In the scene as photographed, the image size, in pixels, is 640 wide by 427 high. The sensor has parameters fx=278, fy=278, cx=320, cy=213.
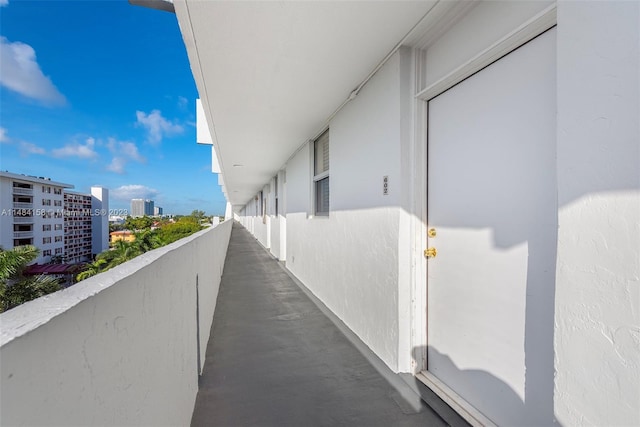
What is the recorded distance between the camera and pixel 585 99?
1.08 meters

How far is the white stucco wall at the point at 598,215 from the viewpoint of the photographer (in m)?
0.95

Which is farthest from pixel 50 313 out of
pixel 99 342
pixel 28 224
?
pixel 28 224

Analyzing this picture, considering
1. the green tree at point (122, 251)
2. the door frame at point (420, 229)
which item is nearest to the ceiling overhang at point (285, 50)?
the door frame at point (420, 229)

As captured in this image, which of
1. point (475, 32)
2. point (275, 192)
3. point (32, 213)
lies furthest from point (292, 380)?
point (32, 213)

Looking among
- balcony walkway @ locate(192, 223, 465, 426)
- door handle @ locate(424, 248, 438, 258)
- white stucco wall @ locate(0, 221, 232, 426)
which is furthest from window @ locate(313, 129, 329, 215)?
white stucco wall @ locate(0, 221, 232, 426)

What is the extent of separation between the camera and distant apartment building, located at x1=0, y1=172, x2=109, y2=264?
3172 cm

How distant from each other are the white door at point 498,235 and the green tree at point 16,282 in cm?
1238

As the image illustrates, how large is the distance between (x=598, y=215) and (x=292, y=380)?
7.14 feet

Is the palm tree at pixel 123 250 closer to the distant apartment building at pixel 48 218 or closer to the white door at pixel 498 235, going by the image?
the distant apartment building at pixel 48 218

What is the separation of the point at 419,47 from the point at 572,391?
7.31 feet

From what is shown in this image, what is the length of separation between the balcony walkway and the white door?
0.40m

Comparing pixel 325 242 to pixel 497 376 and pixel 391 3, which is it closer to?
pixel 497 376

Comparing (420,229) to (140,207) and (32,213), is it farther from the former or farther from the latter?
(140,207)

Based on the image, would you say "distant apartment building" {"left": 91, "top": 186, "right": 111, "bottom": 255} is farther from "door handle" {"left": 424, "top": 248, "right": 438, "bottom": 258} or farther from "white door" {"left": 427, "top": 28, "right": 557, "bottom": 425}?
"white door" {"left": 427, "top": 28, "right": 557, "bottom": 425}
